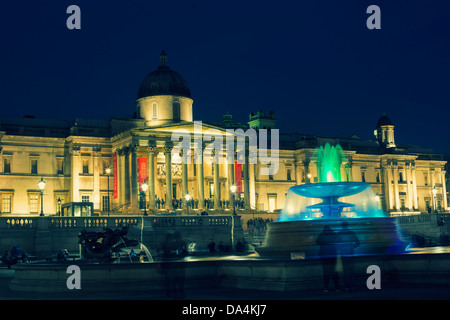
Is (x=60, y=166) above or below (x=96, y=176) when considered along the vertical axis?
above

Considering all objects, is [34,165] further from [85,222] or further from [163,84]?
[85,222]

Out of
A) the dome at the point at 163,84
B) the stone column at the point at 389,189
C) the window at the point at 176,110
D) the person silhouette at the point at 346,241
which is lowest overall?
the person silhouette at the point at 346,241

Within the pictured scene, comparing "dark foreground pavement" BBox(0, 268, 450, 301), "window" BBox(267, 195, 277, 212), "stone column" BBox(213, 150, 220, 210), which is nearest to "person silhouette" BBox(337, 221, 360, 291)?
"dark foreground pavement" BBox(0, 268, 450, 301)

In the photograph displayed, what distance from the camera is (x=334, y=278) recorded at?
18.6m

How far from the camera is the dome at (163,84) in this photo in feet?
235

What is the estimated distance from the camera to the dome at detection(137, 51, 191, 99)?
235ft

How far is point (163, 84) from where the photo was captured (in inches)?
2835

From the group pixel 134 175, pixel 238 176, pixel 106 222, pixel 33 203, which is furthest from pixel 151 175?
pixel 106 222

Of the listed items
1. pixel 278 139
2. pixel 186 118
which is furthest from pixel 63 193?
pixel 278 139

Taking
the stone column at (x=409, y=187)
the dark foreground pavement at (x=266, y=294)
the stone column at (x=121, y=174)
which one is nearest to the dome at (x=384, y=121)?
the stone column at (x=409, y=187)

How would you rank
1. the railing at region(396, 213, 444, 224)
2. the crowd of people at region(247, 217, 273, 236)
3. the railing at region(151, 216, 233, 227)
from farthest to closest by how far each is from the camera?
the crowd of people at region(247, 217, 273, 236) → the railing at region(396, 213, 444, 224) → the railing at region(151, 216, 233, 227)

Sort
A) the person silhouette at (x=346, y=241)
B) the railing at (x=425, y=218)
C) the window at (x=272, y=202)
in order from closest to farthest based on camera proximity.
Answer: the person silhouette at (x=346, y=241) → the railing at (x=425, y=218) → the window at (x=272, y=202)

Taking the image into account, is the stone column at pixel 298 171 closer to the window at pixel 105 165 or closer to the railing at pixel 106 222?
the window at pixel 105 165

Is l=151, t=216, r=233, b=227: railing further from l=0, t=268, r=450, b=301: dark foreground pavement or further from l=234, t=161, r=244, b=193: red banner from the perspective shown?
l=0, t=268, r=450, b=301: dark foreground pavement
